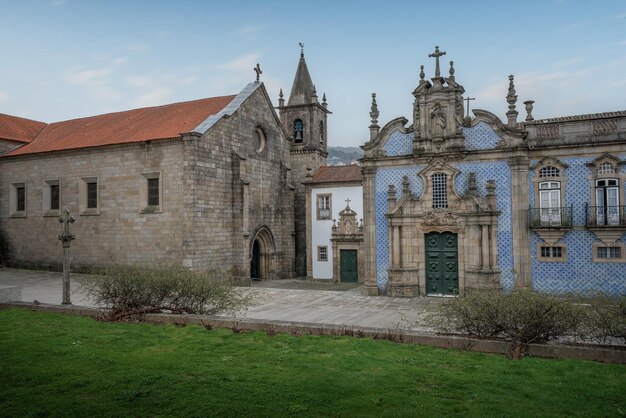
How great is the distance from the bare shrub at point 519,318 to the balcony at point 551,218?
10.7 metres

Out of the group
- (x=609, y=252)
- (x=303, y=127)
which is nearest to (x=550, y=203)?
(x=609, y=252)

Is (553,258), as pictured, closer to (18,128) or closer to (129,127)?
(129,127)

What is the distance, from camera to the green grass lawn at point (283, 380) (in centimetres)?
652

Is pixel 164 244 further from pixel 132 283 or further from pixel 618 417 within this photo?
pixel 618 417

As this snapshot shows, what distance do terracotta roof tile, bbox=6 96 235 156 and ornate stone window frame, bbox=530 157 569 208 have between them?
16.3 m

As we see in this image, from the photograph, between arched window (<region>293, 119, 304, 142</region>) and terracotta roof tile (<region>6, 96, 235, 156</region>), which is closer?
terracotta roof tile (<region>6, 96, 235, 156</region>)

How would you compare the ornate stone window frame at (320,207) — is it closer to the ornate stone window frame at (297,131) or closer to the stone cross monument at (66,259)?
the ornate stone window frame at (297,131)

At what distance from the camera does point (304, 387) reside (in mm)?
7344

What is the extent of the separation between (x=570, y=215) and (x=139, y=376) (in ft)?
56.6

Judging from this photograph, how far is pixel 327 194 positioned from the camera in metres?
30.0

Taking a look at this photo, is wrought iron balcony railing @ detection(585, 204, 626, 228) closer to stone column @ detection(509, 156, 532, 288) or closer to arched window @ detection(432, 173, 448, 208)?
stone column @ detection(509, 156, 532, 288)

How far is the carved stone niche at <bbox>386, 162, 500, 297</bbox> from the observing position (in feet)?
66.4

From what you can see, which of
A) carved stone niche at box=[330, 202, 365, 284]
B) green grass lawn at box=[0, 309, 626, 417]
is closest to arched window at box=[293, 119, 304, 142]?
carved stone niche at box=[330, 202, 365, 284]

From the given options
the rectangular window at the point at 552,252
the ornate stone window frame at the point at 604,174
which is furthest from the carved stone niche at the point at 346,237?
the ornate stone window frame at the point at 604,174
